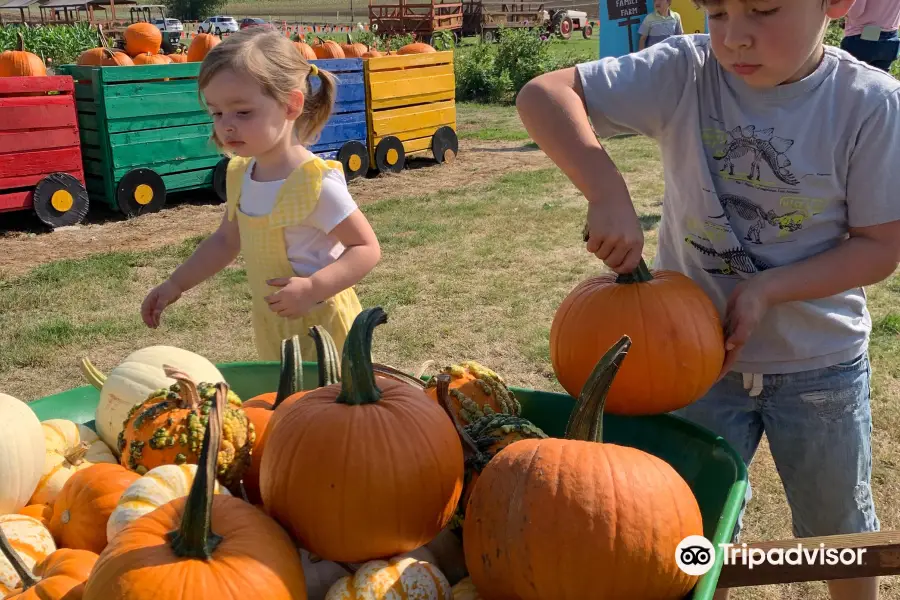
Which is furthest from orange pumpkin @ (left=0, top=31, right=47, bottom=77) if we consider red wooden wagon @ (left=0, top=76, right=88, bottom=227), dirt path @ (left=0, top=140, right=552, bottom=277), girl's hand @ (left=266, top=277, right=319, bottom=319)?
girl's hand @ (left=266, top=277, right=319, bottom=319)

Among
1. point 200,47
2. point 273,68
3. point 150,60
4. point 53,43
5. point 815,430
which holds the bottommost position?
point 815,430

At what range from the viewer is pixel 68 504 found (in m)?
1.47

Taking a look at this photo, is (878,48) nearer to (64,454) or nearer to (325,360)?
(325,360)

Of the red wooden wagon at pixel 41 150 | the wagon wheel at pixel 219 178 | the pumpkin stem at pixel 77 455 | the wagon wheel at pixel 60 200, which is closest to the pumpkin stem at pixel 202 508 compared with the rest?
the pumpkin stem at pixel 77 455

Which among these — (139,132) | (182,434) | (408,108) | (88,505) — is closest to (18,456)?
(88,505)

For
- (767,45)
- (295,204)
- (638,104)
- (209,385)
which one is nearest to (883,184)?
(767,45)

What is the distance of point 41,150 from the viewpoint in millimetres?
6820

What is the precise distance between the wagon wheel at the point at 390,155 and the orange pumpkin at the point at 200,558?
27.8 ft

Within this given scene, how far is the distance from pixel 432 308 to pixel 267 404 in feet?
12.1

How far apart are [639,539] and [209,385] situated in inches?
36.7

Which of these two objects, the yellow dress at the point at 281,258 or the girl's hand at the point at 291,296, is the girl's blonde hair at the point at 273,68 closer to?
the yellow dress at the point at 281,258

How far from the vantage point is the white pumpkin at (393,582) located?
1.18 metres

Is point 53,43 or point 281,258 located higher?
point 53,43

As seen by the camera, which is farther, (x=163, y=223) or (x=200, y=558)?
(x=163, y=223)
